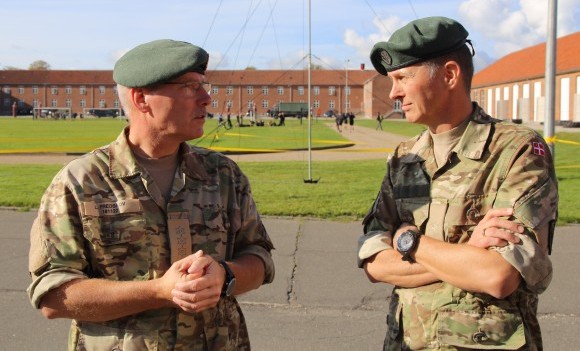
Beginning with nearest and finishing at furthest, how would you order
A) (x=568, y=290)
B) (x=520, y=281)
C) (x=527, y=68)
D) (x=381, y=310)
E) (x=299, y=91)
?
(x=520, y=281), (x=381, y=310), (x=568, y=290), (x=527, y=68), (x=299, y=91)

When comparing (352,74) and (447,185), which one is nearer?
(447,185)

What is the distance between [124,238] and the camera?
2.38m

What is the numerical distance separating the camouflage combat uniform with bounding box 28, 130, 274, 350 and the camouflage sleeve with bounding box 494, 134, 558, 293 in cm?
110

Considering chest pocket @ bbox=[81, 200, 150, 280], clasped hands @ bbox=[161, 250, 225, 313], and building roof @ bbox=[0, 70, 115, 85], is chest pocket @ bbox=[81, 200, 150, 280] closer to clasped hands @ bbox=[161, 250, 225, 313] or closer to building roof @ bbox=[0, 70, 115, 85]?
clasped hands @ bbox=[161, 250, 225, 313]

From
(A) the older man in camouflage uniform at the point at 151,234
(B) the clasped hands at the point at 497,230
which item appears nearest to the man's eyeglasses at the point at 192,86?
(A) the older man in camouflage uniform at the point at 151,234

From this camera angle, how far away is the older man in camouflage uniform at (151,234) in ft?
7.39

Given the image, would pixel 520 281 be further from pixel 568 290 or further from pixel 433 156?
pixel 568 290

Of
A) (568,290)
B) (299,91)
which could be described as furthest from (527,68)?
(568,290)

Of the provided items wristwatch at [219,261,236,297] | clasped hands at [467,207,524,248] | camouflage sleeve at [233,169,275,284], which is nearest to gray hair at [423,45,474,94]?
clasped hands at [467,207,524,248]

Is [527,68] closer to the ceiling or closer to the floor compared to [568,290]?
closer to the ceiling

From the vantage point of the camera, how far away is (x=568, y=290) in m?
6.02

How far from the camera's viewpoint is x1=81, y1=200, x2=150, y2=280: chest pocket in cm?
235

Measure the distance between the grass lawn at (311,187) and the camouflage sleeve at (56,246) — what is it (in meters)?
7.11

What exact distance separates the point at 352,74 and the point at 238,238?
11573cm
